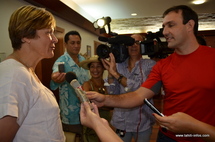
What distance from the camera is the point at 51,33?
1.16 metres

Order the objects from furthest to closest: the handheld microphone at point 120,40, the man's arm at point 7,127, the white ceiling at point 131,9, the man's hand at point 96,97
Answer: the white ceiling at point 131,9, the handheld microphone at point 120,40, the man's hand at point 96,97, the man's arm at point 7,127

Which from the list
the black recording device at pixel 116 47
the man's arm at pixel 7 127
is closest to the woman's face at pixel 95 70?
the black recording device at pixel 116 47

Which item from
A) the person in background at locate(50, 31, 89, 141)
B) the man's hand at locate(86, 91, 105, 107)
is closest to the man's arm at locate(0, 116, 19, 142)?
the man's hand at locate(86, 91, 105, 107)

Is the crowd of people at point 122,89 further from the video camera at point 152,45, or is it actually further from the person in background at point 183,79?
the video camera at point 152,45

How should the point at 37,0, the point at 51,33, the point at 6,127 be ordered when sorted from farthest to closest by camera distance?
the point at 37,0, the point at 51,33, the point at 6,127

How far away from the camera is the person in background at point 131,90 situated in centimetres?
182

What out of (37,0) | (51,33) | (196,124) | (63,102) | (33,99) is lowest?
(63,102)

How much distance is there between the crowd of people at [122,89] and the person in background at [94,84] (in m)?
0.27

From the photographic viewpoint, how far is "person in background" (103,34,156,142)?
1.82 meters

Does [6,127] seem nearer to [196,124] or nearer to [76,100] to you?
[196,124]

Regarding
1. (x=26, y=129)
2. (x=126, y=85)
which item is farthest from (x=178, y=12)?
(x=26, y=129)

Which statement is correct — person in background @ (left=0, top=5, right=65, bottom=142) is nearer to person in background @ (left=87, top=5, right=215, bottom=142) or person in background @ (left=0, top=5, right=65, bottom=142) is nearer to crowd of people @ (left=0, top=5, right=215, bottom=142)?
crowd of people @ (left=0, top=5, right=215, bottom=142)

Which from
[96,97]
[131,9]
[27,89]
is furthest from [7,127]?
[131,9]

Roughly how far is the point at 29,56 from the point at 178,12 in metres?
1.13
